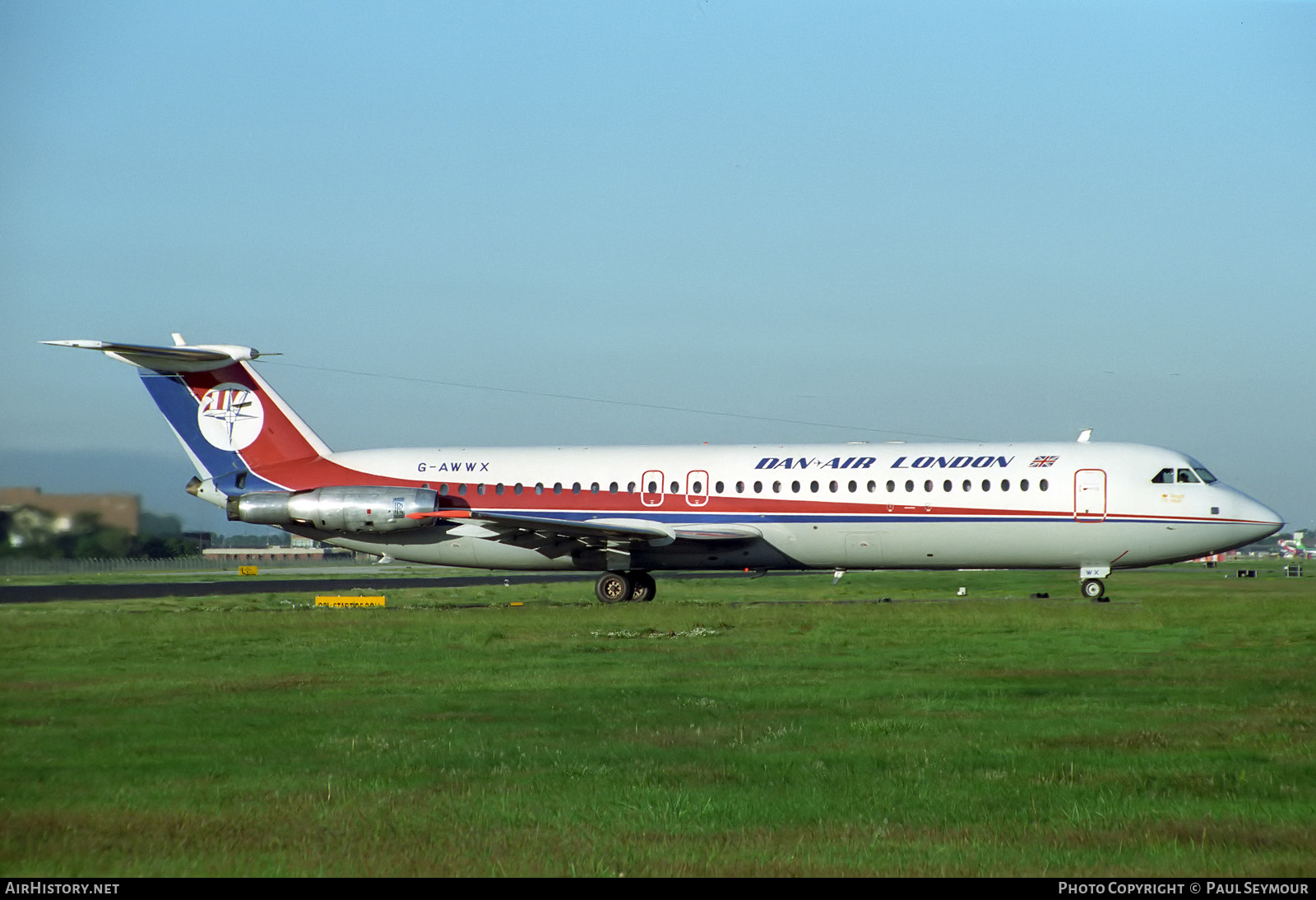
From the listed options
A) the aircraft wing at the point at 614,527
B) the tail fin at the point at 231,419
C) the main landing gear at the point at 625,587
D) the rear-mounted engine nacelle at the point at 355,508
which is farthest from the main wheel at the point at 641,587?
the tail fin at the point at 231,419

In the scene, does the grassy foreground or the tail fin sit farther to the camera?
the tail fin

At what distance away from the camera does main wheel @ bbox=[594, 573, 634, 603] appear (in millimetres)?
36688

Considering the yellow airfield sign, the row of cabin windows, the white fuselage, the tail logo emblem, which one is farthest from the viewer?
the tail logo emblem

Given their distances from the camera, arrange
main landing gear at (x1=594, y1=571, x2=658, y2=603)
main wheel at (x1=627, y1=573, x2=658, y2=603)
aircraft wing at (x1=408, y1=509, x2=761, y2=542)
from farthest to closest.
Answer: main wheel at (x1=627, y1=573, x2=658, y2=603) < main landing gear at (x1=594, y1=571, x2=658, y2=603) < aircraft wing at (x1=408, y1=509, x2=761, y2=542)

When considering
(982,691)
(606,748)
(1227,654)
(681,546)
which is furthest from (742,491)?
(606,748)

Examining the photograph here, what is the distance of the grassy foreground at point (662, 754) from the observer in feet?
27.9

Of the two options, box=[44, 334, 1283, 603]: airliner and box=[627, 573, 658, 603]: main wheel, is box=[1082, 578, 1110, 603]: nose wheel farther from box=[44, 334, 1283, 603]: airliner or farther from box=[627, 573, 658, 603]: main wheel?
box=[627, 573, 658, 603]: main wheel

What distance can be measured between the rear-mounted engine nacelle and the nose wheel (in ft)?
56.4

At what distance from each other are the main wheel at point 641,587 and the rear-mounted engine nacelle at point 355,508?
567 centimetres

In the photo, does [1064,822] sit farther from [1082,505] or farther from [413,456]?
[413,456]

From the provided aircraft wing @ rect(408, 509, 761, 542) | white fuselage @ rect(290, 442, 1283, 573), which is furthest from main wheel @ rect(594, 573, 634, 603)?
aircraft wing @ rect(408, 509, 761, 542)

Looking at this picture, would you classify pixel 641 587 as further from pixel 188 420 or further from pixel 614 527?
pixel 188 420

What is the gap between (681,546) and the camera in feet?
118

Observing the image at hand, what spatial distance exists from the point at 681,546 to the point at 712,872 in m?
27.9
